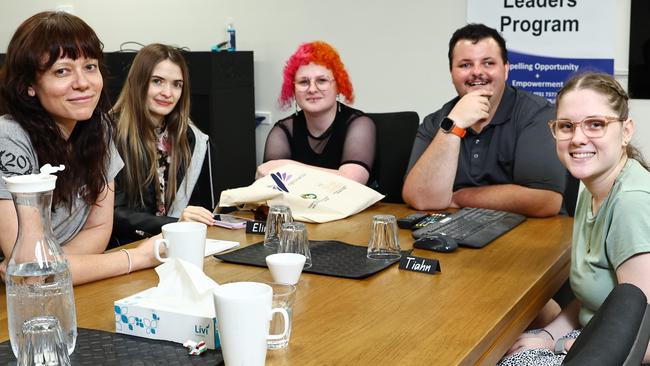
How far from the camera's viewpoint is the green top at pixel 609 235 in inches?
65.2

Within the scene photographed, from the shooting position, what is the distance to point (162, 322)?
4.19 feet

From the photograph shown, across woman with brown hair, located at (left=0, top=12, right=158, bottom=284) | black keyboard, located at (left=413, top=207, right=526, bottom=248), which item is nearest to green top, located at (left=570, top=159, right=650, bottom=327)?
black keyboard, located at (left=413, top=207, right=526, bottom=248)

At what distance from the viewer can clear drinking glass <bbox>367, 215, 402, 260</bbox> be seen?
6.09 ft

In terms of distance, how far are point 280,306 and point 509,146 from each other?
5.67 ft

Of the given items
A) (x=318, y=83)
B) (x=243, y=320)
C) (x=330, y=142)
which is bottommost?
(x=243, y=320)

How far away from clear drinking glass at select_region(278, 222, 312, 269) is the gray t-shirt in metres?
0.55

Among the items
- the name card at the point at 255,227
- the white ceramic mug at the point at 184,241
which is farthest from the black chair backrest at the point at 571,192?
the white ceramic mug at the point at 184,241

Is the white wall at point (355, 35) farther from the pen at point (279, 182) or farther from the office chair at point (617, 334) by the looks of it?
the office chair at point (617, 334)

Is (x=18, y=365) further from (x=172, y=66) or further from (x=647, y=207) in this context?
(x=172, y=66)

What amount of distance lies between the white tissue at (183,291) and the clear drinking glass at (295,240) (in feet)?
1.48

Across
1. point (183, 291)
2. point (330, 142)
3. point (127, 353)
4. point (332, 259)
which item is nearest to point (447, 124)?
point (330, 142)

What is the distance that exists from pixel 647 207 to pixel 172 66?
6.39 feet

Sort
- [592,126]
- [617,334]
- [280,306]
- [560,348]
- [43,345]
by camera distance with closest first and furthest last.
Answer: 1. [617,334]
2. [43,345]
3. [280,306]
4. [560,348]
5. [592,126]

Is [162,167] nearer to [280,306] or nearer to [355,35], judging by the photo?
[280,306]
